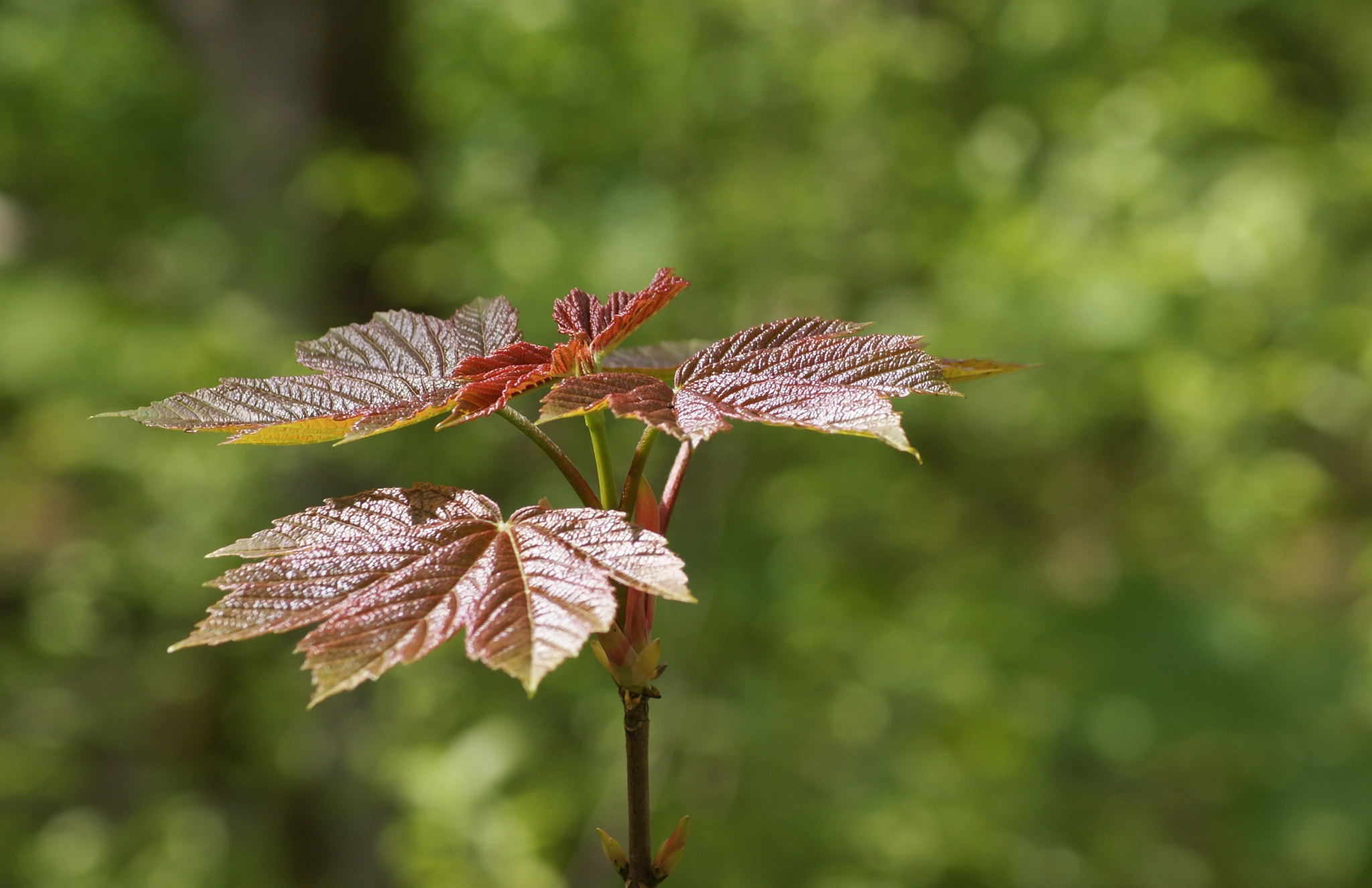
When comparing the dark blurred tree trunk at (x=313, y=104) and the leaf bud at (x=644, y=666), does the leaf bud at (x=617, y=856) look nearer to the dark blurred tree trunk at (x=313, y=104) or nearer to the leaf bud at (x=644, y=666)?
the leaf bud at (x=644, y=666)

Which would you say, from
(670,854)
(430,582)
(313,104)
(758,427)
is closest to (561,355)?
(430,582)

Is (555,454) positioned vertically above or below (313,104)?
below

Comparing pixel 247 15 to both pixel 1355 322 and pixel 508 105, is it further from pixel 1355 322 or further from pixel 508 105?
pixel 1355 322

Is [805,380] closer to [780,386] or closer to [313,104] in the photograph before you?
[780,386]

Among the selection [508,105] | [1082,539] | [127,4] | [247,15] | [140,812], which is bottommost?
[140,812]

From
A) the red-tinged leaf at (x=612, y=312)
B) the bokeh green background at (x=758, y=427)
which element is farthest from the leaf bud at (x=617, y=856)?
the bokeh green background at (x=758, y=427)

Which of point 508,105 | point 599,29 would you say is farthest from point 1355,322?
point 508,105
